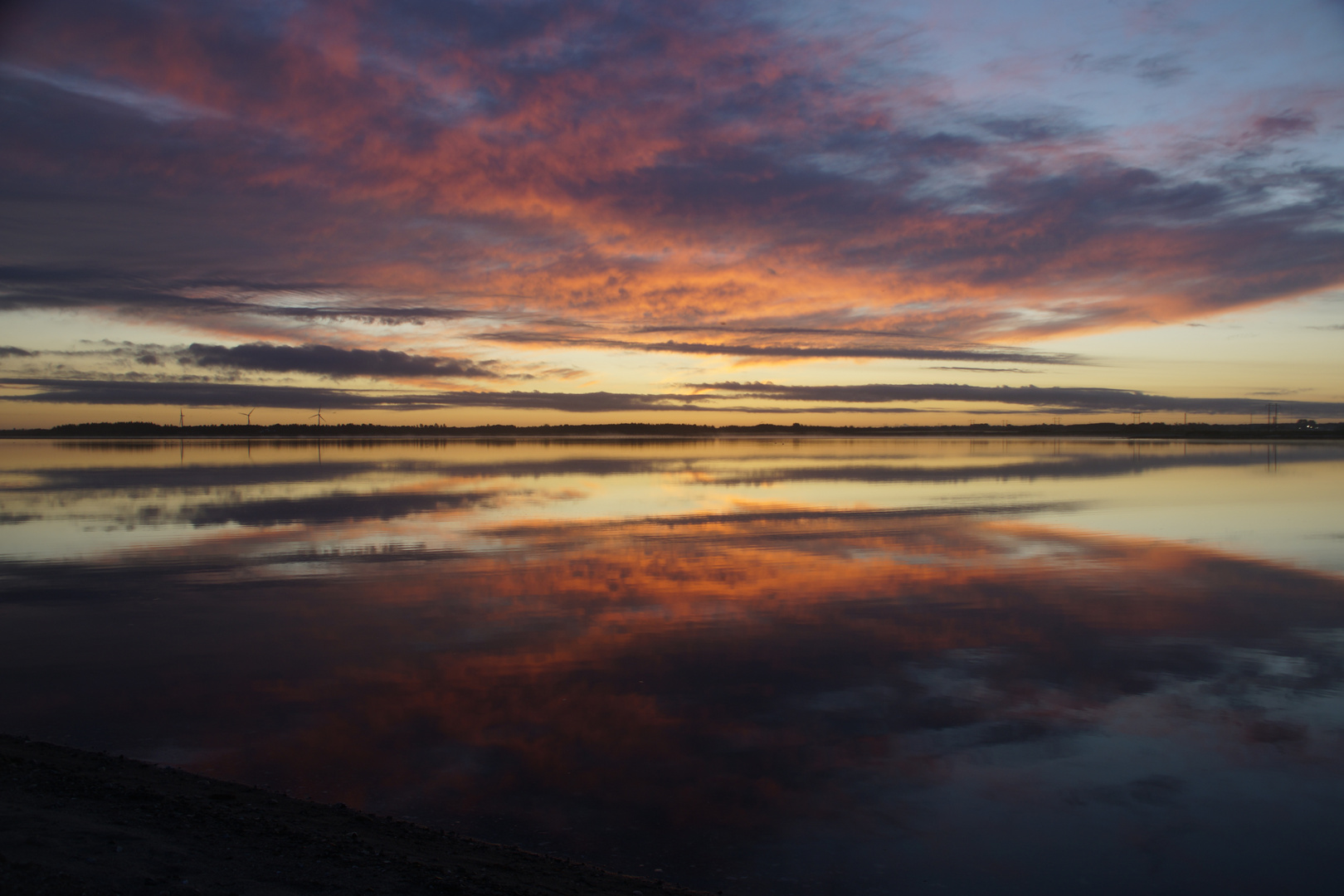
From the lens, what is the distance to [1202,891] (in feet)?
15.5

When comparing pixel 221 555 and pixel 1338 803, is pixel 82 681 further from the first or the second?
pixel 1338 803

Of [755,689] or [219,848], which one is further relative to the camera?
[755,689]

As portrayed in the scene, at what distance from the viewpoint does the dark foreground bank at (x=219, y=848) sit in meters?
3.96

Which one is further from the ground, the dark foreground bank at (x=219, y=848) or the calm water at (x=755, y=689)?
the dark foreground bank at (x=219, y=848)

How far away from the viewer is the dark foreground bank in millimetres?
3957

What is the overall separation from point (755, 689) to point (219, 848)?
183 inches

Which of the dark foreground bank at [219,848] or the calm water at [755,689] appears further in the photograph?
the calm water at [755,689]

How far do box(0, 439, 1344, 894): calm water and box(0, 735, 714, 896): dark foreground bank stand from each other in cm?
45

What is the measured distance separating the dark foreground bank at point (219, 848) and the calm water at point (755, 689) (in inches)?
17.7

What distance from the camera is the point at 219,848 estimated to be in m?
4.42

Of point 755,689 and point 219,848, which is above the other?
point 219,848

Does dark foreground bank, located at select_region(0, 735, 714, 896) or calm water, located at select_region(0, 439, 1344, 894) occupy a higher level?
dark foreground bank, located at select_region(0, 735, 714, 896)

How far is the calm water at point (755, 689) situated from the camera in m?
5.27

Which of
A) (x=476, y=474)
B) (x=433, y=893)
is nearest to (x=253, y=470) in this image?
(x=476, y=474)
